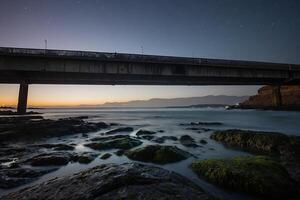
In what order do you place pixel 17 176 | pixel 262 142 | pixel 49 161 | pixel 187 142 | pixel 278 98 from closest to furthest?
pixel 17 176
pixel 49 161
pixel 262 142
pixel 187 142
pixel 278 98

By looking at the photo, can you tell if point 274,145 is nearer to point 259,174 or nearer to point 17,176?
point 259,174

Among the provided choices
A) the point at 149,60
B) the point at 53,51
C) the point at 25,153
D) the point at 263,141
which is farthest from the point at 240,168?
the point at 53,51

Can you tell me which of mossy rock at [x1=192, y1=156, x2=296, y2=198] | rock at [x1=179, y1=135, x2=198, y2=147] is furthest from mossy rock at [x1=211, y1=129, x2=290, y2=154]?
mossy rock at [x1=192, y1=156, x2=296, y2=198]

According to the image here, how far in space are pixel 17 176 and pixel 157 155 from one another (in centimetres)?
566

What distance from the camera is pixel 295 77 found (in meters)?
41.8

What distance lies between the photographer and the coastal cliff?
56.3 metres

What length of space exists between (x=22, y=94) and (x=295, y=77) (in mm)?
62234

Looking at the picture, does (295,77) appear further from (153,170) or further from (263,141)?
(153,170)

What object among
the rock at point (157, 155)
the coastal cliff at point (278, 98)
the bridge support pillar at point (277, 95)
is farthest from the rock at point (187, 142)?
the coastal cliff at point (278, 98)

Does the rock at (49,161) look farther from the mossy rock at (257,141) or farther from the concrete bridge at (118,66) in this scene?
the concrete bridge at (118,66)

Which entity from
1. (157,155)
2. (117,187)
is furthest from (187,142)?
(117,187)

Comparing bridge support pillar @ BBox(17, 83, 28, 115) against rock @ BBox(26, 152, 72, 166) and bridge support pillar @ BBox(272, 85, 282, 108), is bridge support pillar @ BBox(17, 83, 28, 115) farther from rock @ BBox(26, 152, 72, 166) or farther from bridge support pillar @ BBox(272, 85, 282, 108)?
bridge support pillar @ BBox(272, 85, 282, 108)

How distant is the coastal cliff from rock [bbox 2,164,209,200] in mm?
60718

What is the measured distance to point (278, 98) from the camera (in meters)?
55.2
